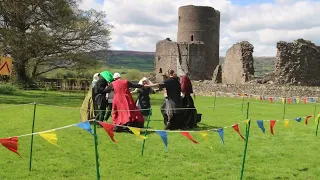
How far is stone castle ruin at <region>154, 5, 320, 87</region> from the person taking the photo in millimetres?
35875

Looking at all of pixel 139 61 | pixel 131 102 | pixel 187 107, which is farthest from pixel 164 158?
pixel 139 61

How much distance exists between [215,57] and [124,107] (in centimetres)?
4655

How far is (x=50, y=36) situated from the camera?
1283 inches

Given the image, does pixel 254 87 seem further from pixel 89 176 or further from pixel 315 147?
pixel 89 176

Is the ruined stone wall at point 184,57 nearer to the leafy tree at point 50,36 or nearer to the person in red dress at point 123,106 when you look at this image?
the leafy tree at point 50,36

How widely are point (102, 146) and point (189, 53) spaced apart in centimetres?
4278

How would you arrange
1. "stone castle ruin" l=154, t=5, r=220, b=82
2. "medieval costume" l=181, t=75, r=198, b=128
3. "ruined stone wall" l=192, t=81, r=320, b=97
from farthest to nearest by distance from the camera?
"stone castle ruin" l=154, t=5, r=220, b=82
"ruined stone wall" l=192, t=81, r=320, b=97
"medieval costume" l=181, t=75, r=198, b=128

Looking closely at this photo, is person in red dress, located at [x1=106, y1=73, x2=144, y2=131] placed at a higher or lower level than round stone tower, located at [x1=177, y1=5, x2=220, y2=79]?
lower

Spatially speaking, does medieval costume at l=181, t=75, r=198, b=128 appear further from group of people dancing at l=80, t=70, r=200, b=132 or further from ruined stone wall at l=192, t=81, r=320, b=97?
ruined stone wall at l=192, t=81, r=320, b=97

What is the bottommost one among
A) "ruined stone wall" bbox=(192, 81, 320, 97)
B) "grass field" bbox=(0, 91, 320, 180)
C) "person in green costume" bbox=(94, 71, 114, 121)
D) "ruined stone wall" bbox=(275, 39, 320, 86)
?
"grass field" bbox=(0, 91, 320, 180)

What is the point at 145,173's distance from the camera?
24.1ft

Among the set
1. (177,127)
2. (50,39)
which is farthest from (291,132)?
(50,39)

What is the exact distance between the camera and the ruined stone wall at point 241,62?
40.1 meters

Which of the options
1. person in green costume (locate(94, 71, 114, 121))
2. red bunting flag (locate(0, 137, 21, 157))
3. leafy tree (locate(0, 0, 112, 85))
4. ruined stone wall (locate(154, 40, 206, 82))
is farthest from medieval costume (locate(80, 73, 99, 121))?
ruined stone wall (locate(154, 40, 206, 82))
